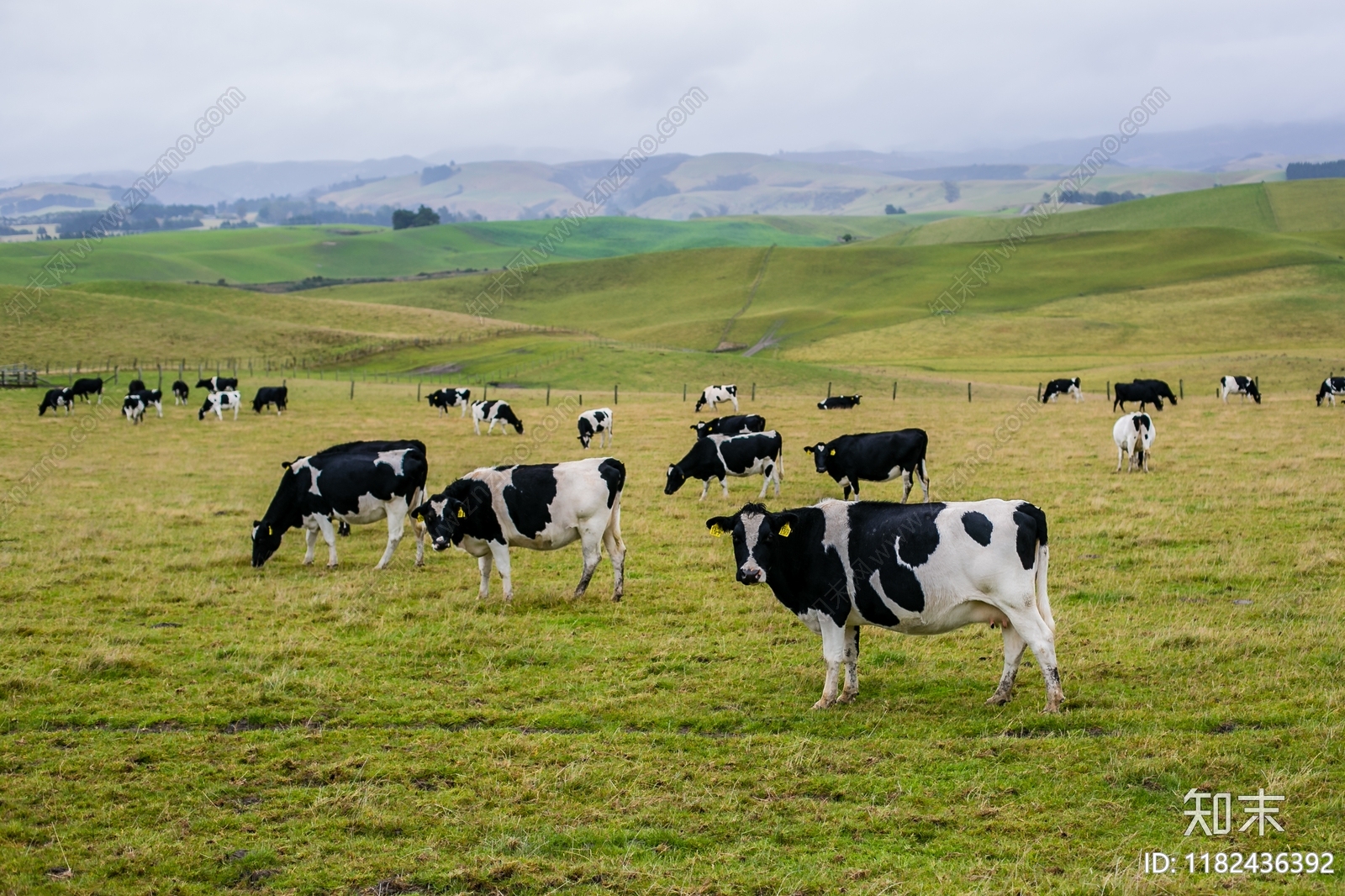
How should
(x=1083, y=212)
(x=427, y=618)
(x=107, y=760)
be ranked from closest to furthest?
(x=107, y=760) → (x=427, y=618) → (x=1083, y=212)

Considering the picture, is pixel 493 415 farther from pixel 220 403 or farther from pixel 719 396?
pixel 220 403

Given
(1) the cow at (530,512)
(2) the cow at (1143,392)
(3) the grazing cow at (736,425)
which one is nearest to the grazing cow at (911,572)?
(1) the cow at (530,512)

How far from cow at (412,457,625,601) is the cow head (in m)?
3.99

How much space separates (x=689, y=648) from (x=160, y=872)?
6467 millimetres

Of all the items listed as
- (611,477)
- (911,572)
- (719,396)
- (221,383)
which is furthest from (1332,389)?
(221,383)

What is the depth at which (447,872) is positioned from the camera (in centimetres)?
703

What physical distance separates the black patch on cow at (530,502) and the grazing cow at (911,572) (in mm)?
4567

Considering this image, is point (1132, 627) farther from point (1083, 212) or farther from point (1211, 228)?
point (1083, 212)

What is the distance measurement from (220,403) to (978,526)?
40.3m

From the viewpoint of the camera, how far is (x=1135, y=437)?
24.5 metres

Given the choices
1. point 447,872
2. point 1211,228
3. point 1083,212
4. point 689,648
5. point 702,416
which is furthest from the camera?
point 1083,212

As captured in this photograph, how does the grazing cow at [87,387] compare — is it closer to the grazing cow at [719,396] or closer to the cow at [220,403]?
the cow at [220,403]

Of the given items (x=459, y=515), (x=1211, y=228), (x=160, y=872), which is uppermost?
(x=1211, y=228)

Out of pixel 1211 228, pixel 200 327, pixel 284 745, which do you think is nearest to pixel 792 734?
pixel 284 745
